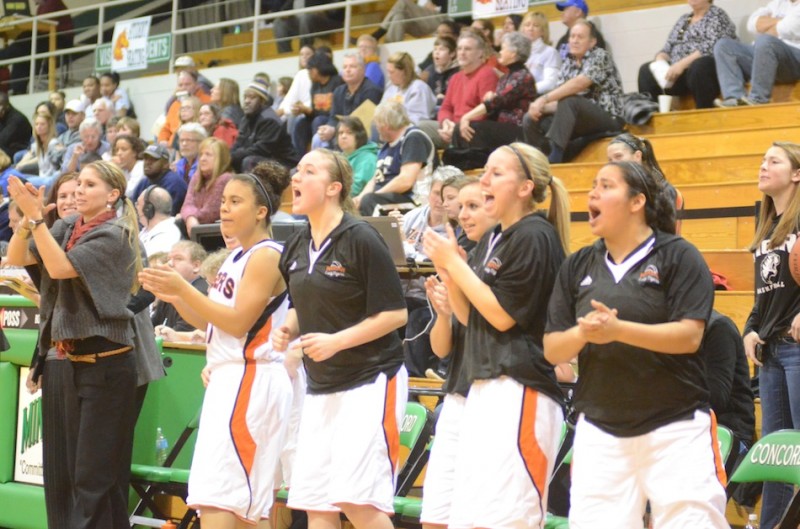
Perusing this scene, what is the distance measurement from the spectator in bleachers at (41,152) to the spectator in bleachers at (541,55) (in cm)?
608

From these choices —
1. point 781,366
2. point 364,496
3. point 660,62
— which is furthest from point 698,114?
point 364,496

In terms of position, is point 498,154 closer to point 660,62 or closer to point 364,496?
point 364,496

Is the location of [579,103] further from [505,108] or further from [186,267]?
[186,267]

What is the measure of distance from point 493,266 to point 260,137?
23.4 feet

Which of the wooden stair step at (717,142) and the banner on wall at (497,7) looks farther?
the banner on wall at (497,7)

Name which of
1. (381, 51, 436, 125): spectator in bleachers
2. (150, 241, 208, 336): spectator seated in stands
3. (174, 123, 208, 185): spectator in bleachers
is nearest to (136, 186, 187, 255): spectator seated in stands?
(150, 241, 208, 336): spectator seated in stands

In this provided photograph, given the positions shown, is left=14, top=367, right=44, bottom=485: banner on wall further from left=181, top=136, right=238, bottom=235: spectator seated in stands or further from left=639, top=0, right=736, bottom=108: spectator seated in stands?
left=639, top=0, right=736, bottom=108: spectator seated in stands

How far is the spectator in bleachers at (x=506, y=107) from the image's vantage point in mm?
8859

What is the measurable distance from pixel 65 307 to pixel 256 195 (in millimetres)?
1074

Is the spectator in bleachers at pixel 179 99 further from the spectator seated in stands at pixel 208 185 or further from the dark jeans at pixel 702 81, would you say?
the dark jeans at pixel 702 81

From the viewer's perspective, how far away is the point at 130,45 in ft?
48.2

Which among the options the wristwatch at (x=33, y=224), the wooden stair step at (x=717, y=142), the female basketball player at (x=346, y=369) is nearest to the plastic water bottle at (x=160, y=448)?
the wristwatch at (x=33, y=224)

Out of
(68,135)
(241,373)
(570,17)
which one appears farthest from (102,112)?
(241,373)

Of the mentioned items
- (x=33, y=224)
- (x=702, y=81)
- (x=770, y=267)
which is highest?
(x=702, y=81)
